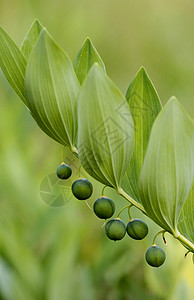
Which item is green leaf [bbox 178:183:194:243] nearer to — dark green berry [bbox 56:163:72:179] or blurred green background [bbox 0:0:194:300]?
dark green berry [bbox 56:163:72:179]

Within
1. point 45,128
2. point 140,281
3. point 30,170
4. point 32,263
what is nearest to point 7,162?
point 30,170

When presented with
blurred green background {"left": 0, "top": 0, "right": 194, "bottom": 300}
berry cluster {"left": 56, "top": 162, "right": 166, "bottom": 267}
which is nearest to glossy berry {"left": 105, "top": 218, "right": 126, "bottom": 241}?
berry cluster {"left": 56, "top": 162, "right": 166, "bottom": 267}

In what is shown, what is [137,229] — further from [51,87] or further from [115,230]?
[51,87]

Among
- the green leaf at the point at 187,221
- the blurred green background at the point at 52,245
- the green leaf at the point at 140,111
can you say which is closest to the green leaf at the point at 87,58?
the green leaf at the point at 140,111

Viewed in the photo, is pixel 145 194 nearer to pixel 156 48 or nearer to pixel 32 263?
pixel 32 263

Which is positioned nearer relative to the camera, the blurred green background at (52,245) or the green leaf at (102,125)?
the green leaf at (102,125)

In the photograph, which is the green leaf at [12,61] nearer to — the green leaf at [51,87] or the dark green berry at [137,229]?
the green leaf at [51,87]

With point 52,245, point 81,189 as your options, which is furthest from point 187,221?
point 52,245

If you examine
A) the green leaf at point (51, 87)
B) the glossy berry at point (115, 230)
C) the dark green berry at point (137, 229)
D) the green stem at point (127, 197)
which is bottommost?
the dark green berry at point (137, 229)
